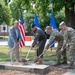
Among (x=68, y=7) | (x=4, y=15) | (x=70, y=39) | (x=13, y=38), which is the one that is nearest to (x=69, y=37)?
(x=70, y=39)

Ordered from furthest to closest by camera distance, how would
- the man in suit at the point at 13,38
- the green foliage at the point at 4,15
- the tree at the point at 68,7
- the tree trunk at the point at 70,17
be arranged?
the green foliage at the point at 4,15 < the tree trunk at the point at 70,17 < the tree at the point at 68,7 < the man in suit at the point at 13,38

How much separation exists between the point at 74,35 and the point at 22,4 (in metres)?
Result: 18.0

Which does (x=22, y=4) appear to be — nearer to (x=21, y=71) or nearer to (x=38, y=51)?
(x=38, y=51)

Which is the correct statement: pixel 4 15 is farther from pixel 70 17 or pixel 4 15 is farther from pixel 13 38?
pixel 13 38

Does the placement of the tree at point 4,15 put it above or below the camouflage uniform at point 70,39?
below

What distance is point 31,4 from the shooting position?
1126 inches

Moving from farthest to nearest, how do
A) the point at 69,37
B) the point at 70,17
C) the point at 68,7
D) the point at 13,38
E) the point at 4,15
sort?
the point at 4,15 < the point at 70,17 < the point at 68,7 < the point at 13,38 < the point at 69,37

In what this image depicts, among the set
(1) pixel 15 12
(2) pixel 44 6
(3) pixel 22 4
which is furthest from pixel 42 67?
(1) pixel 15 12

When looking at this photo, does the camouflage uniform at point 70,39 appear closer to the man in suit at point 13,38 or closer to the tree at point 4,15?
the man in suit at point 13,38

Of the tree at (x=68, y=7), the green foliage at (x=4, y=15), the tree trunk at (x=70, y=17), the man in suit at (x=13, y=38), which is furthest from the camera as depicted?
the green foliage at (x=4, y=15)

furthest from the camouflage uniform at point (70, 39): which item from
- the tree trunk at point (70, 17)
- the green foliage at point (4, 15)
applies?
the green foliage at point (4, 15)

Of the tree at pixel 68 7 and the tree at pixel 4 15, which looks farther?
the tree at pixel 4 15

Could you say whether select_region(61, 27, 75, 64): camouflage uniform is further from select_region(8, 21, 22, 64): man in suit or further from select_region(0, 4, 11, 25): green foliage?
select_region(0, 4, 11, 25): green foliage

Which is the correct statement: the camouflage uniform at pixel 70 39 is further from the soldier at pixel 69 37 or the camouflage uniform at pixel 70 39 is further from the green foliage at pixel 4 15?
the green foliage at pixel 4 15
